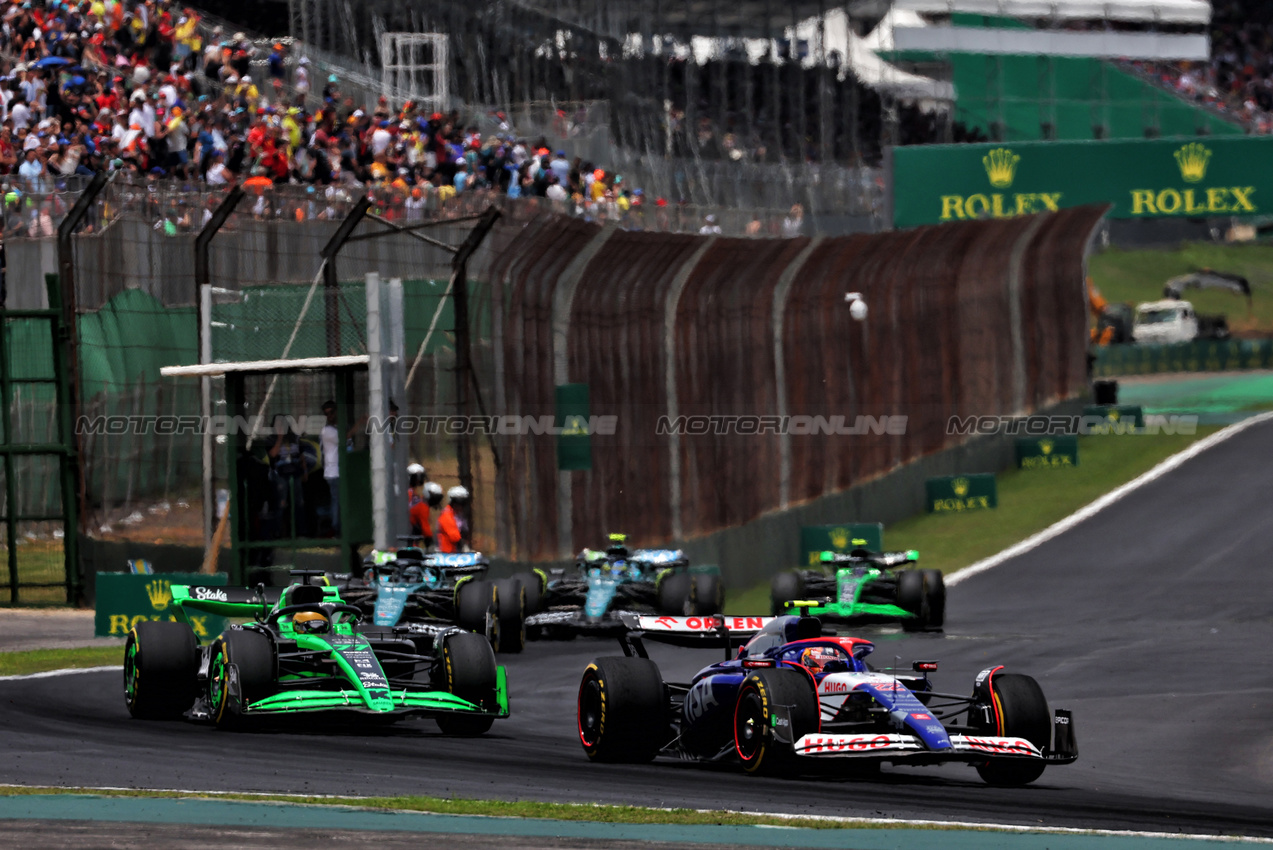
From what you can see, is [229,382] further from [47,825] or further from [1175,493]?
[1175,493]

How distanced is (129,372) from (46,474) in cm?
139

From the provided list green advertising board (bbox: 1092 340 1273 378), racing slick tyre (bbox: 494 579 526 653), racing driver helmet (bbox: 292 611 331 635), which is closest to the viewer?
racing driver helmet (bbox: 292 611 331 635)

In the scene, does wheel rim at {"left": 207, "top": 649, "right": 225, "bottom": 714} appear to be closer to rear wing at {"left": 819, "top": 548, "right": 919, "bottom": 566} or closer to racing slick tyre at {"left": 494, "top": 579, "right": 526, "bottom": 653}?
racing slick tyre at {"left": 494, "top": 579, "right": 526, "bottom": 653}

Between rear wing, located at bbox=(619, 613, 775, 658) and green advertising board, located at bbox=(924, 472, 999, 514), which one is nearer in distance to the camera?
rear wing, located at bbox=(619, 613, 775, 658)

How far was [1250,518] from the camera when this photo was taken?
26391 millimetres

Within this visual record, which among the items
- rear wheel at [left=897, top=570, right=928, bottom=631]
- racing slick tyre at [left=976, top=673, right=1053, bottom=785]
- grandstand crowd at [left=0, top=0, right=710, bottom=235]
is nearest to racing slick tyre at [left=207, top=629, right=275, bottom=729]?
racing slick tyre at [left=976, top=673, right=1053, bottom=785]

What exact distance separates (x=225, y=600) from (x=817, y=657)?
4.24 meters

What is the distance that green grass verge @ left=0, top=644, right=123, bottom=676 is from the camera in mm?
15008

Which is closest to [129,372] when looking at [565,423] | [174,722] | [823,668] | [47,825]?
[565,423]

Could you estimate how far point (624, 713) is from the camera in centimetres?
1082

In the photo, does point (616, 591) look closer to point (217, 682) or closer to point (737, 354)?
point (737, 354)

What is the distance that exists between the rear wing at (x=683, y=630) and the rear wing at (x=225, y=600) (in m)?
2.56

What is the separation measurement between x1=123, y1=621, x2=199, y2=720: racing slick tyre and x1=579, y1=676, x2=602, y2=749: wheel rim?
261 cm

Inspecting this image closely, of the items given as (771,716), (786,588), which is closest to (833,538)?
(786,588)
